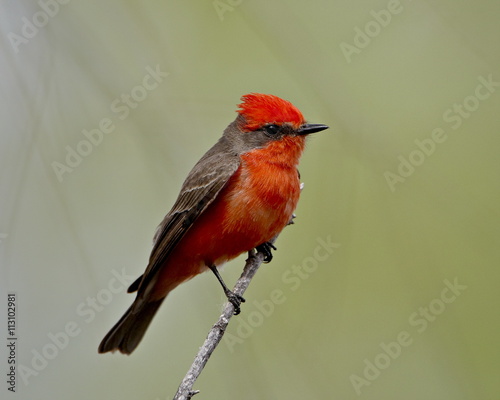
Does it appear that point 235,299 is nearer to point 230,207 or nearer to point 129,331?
point 230,207

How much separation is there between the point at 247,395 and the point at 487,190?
8.62 ft

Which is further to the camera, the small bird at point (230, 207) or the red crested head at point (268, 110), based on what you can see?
the red crested head at point (268, 110)

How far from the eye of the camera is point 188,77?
15.7ft

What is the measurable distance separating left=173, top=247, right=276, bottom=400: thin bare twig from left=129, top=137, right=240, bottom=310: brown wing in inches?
22.8

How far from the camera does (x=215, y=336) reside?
397 cm

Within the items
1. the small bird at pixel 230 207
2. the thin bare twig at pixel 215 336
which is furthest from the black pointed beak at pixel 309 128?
A: the thin bare twig at pixel 215 336

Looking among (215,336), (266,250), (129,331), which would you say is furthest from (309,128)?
(129,331)

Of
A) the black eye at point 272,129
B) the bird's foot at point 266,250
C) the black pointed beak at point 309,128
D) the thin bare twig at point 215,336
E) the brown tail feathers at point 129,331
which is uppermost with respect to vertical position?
the black eye at point 272,129

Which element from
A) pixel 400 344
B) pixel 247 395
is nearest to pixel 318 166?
pixel 400 344

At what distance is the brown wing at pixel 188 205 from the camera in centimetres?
502

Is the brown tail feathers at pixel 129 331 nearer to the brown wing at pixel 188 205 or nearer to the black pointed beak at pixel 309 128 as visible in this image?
the brown wing at pixel 188 205

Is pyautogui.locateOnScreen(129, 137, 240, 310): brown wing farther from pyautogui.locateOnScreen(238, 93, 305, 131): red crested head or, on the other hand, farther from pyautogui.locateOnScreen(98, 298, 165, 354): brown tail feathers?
pyautogui.locateOnScreen(238, 93, 305, 131): red crested head

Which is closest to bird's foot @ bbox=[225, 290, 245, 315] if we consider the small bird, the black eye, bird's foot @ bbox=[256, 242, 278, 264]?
the small bird

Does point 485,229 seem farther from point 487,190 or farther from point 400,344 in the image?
point 400,344
